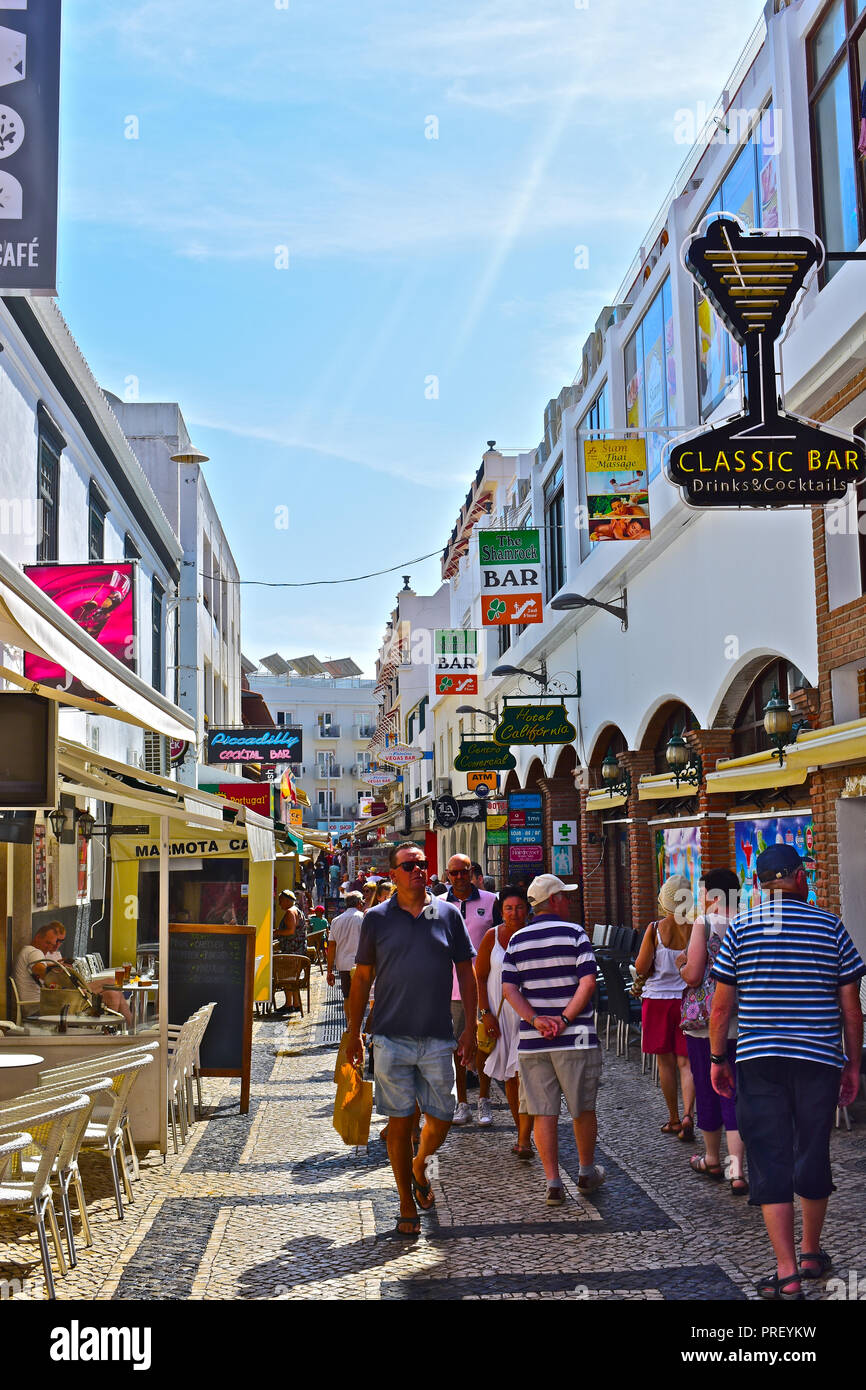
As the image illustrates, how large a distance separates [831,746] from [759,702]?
13.3 ft

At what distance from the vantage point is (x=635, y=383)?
17.4 metres

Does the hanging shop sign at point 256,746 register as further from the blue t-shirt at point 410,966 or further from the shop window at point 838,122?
the blue t-shirt at point 410,966

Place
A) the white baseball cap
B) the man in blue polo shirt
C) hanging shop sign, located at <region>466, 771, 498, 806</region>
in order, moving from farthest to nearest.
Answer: hanging shop sign, located at <region>466, 771, 498, 806</region> → the white baseball cap → the man in blue polo shirt

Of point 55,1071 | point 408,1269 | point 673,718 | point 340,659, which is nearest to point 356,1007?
point 408,1269

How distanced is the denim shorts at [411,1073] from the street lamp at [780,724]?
520cm

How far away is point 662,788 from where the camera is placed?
15.0m

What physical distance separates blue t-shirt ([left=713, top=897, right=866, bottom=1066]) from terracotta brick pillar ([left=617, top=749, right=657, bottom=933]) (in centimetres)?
1167

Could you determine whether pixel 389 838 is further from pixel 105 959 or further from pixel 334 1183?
pixel 334 1183

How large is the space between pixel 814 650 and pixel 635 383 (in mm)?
7393

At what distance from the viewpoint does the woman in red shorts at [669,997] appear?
8703mm

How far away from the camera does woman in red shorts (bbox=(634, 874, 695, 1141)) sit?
8703 mm

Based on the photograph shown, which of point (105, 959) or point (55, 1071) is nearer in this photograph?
point (55, 1071)

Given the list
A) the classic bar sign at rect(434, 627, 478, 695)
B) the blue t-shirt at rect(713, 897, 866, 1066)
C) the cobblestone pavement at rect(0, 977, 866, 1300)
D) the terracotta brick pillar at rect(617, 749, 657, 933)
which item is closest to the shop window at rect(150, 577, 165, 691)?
the classic bar sign at rect(434, 627, 478, 695)

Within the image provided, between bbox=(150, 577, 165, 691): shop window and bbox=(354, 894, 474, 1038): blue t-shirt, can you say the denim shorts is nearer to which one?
bbox=(354, 894, 474, 1038): blue t-shirt
